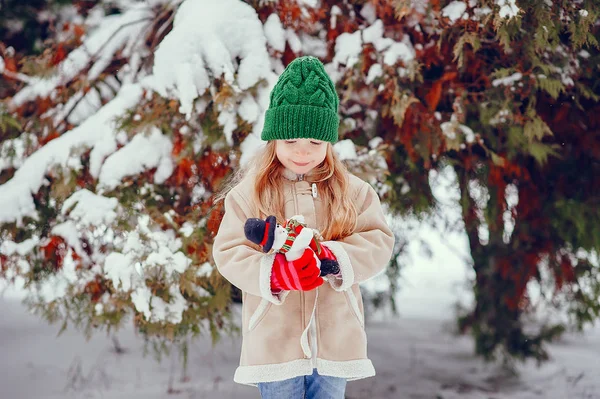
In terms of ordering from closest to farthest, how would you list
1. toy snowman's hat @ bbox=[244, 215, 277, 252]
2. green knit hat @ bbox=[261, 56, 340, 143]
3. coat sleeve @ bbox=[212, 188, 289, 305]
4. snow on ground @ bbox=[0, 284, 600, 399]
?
1. toy snowman's hat @ bbox=[244, 215, 277, 252]
2. coat sleeve @ bbox=[212, 188, 289, 305]
3. green knit hat @ bbox=[261, 56, 340, 143]
4. snow on ground @ bbox=[0, 284, 600, 399]

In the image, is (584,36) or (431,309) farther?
(431,309)

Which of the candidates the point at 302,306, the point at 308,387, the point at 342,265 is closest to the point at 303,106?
the point at 342,265

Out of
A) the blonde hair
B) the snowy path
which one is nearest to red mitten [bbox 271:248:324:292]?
the blonde hair

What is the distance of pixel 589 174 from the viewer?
358 centimetres

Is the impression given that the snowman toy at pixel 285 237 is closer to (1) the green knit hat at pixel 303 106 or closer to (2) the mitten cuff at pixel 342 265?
(2) the mitten cuff at pixel 342 265

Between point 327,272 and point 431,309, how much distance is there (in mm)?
6469

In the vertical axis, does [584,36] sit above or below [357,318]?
above

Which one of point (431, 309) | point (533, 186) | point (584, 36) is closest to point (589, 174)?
point (533, 186)

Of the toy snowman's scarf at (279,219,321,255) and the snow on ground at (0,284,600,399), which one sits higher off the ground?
the toy snowman's scarf at (279,219,321,255)

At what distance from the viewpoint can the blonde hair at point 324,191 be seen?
2008 mm

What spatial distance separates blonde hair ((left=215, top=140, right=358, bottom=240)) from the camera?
2008 mm

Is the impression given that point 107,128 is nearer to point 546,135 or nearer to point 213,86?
point 213,86

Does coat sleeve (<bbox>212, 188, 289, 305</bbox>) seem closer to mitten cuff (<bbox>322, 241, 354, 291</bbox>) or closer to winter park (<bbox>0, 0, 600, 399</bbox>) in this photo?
winter park (<bbox>0, 0, 600, 399</bbox>)

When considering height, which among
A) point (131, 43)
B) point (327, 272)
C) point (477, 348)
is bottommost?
point (477, 348)
